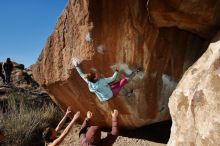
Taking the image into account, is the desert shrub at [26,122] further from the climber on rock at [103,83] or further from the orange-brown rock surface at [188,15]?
the orange-brown rock surface at [188,15]

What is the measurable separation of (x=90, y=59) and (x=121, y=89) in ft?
2.87

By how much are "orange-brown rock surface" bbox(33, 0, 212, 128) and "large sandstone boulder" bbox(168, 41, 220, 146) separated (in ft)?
3.31

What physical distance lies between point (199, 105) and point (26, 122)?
5915 millimetres

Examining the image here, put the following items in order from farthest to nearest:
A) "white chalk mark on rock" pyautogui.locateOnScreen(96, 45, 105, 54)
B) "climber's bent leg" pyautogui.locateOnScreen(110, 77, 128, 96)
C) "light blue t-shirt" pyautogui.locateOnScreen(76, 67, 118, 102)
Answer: "climber's bent leg" pyautogui.locateOnScreen(110, 77, 128, 96), "white chalk mark on rock" pyautogui.locateOnScreen(96, 45, 105, 54), "light blue t-shirt" pyautogui.locateOnScreen(76, 67, 118, 102)

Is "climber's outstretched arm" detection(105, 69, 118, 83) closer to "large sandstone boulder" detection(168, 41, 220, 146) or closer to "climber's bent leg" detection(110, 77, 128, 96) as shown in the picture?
"climber's bent leg" detection(110, 77, 128, 96)

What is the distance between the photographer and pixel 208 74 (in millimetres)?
4793

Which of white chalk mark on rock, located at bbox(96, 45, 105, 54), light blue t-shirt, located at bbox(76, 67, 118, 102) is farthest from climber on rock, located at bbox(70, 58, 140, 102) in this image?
white chalk mark on rock, located at bbox(96, 45, 105, 54)

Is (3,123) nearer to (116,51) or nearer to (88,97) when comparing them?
(88,97)

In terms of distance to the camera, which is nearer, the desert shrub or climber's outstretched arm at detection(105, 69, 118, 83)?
climber's outstretched arm at detection(105, 69, 118, 83)

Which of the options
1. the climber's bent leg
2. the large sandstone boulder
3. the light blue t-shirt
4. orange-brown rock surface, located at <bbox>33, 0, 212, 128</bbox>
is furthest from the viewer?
the climber's bent leg

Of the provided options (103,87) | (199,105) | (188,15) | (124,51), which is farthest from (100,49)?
(199,105)

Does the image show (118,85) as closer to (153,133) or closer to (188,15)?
(188,15)

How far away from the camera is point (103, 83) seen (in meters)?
6.35

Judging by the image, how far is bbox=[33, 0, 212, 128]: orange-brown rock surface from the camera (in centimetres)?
624
